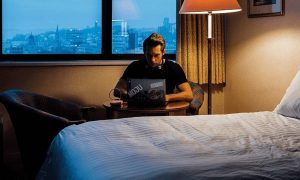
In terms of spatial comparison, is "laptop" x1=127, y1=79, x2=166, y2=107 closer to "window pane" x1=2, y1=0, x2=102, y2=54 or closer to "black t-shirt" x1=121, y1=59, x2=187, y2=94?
"black t-shirt" x1=121, y1=59, x2=187, y2=94

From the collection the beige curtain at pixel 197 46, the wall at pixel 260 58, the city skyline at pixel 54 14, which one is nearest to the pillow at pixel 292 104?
the wall at pixel 260 58

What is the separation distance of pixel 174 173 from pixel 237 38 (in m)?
2.71

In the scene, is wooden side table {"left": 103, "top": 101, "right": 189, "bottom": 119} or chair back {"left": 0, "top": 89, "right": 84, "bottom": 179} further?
wooden side table {"left": 103, "top": 101, "right": 189, "bottom": 119}

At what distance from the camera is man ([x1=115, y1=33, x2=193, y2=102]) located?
329 centimetres

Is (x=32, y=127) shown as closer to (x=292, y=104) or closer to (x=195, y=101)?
(x=195, y=101)

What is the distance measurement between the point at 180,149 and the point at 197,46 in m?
2.33

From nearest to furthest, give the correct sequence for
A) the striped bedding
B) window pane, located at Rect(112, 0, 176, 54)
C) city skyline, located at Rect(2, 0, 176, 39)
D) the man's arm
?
the striped bedding < the man's arm < city skyline, located at Rect(2, 0, 176, 39) < window pane, located at Rect(112, 0, 176, 54)

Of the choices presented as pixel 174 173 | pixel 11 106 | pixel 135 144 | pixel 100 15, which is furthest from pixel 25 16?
pixel 174 173

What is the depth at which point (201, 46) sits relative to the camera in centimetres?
398

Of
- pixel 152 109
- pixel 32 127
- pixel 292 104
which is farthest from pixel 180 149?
pixel 32 127

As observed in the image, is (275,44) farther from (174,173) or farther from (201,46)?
(174,173)

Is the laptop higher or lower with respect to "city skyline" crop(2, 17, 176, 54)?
lower

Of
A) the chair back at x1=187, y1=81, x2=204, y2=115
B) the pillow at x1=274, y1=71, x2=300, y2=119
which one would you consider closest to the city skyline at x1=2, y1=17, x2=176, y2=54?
the chair back at x1=187, y1=81, x2=204, y2=115

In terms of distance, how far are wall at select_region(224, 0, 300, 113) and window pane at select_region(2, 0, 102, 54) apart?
1257mm
